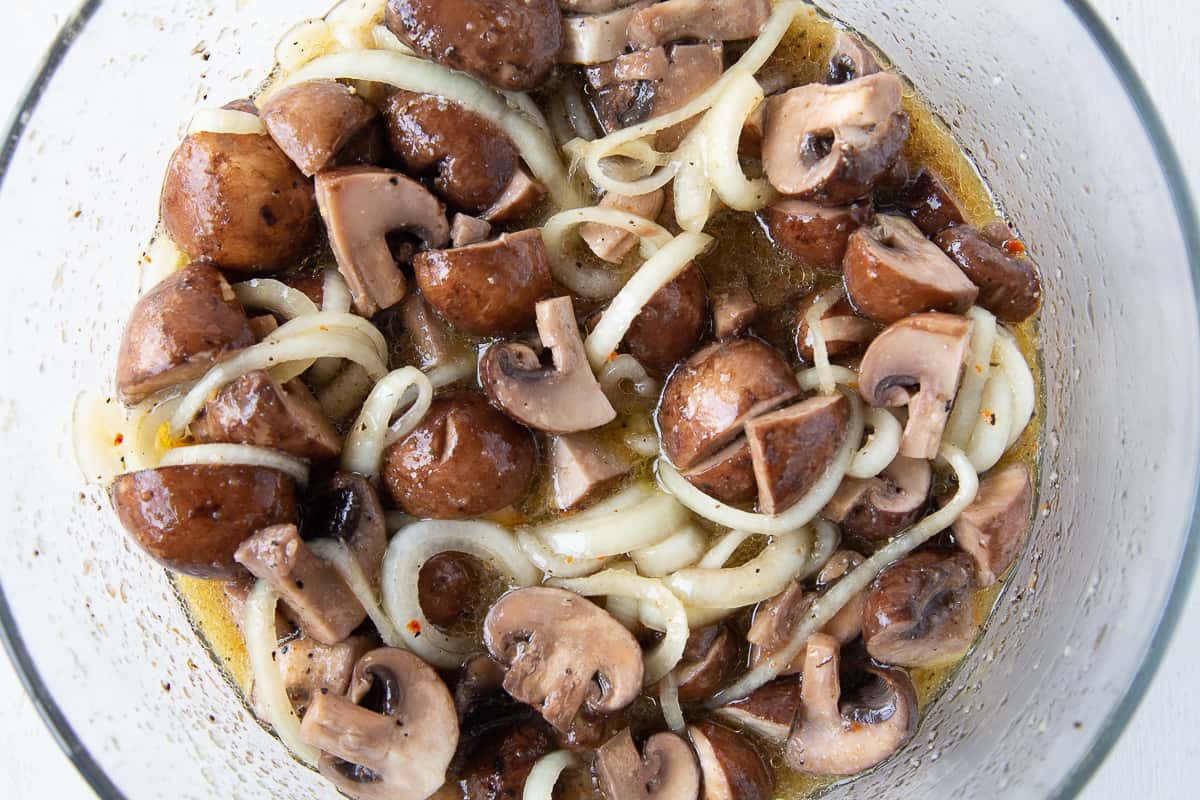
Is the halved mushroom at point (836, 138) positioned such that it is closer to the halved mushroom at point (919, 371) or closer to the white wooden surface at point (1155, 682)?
the halved mushroom at point (919, 371)

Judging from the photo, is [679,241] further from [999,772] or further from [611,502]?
[999,772]

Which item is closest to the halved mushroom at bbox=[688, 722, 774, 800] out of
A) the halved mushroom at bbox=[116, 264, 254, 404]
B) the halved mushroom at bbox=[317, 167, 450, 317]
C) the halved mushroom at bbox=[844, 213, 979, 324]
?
the halved mushroom at bbox=[844, 213, 979, 324]

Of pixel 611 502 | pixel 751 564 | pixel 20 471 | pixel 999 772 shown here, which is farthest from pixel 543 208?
pixel 999 772

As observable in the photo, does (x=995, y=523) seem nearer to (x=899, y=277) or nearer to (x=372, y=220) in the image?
(x=899, y=277)

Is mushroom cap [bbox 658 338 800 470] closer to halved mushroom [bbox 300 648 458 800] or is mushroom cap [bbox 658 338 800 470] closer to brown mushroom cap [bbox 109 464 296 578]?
halved mushroom [bbox 300 648 458 800]

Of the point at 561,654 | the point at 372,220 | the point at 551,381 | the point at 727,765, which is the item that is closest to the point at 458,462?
the point at 551,381

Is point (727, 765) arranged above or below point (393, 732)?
below

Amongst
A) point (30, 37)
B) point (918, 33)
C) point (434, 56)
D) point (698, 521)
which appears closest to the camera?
point (434, 56)
